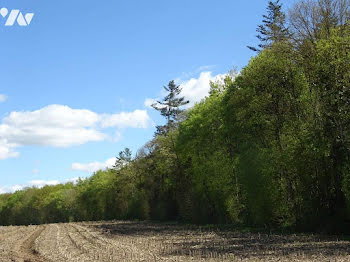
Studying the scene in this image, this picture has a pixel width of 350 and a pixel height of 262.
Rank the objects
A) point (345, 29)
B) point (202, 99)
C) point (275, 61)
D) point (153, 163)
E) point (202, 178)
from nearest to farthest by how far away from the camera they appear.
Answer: point (345, 29) < point (275, 61) < point (202, 178) < point (202, 99) < point (153, 163)

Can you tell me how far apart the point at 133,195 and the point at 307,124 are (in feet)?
208

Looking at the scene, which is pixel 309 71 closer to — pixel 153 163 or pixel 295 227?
pixel 295 227

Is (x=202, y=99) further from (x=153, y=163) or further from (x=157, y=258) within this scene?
(x=157, y=258)

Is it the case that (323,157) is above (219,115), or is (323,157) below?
below

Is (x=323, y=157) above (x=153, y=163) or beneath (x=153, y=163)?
beneath

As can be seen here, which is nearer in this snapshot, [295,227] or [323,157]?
[323,157]

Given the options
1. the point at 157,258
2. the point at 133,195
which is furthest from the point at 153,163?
the point at 157,258

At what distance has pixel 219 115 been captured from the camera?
1934 inches

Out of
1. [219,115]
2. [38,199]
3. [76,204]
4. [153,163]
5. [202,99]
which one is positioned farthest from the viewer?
[38,199]

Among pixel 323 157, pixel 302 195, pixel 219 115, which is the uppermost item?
pixel 219 115

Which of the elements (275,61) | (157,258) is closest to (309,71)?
(275,61)

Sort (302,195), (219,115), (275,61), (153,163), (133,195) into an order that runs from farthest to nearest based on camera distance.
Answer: (133,195) → (153,163) → (219,115) → (275,61) → (302,195)

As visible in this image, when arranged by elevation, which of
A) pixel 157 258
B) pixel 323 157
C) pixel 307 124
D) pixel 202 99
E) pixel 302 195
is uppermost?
pixel 202 99

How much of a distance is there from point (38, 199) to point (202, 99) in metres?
106
